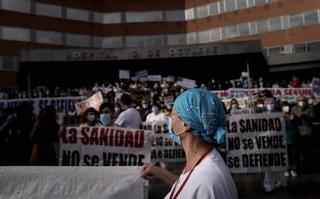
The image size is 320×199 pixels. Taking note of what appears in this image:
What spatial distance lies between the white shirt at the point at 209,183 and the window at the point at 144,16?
199 ft

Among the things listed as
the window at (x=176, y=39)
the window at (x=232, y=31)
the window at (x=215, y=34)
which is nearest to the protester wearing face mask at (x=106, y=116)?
the window at (x=232, y=31)

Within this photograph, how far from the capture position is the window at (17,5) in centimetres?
5350

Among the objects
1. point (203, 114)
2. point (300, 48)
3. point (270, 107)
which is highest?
point (300, 48)

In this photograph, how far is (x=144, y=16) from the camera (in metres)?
62.2

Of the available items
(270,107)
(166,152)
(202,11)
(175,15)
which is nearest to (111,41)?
(175,15)

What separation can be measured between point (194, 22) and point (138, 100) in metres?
39.3

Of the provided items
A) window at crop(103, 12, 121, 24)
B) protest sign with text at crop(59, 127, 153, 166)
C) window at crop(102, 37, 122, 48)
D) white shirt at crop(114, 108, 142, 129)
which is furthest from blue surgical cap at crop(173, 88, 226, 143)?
window at crop(103, 12, 121, 24)

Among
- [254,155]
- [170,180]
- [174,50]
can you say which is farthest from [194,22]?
[170,180]

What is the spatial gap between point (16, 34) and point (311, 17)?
104ft

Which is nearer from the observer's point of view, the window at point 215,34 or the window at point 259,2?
the window at point 259,2

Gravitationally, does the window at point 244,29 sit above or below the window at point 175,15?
below

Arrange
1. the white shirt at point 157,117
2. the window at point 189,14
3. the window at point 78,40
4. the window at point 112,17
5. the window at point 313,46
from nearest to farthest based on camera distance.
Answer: the white shirt at point 157,117
the window at point 313,46
the window at point 78,40
the window at point 112,17
the window at point 189,14

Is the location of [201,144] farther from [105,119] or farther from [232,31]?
[232,31]

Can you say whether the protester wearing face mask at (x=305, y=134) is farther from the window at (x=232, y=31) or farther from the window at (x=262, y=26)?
the window at (x=232, y=31)
